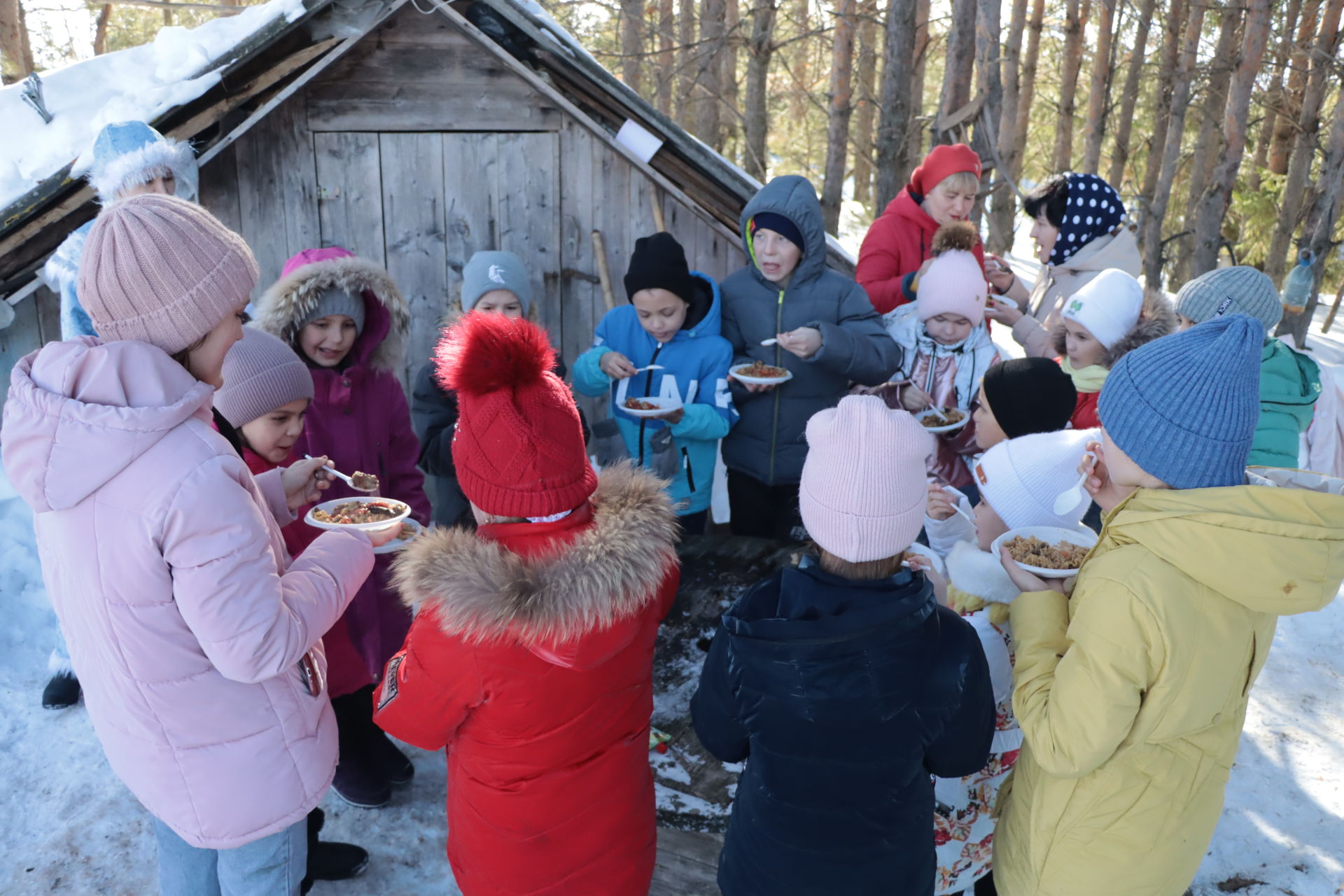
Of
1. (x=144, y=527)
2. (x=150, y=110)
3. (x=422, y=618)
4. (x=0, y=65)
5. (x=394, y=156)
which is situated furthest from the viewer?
(x=0, y=65)

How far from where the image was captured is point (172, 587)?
5.40ft

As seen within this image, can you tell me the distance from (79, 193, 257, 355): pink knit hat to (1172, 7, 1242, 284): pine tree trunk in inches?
454

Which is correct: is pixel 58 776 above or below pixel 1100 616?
below

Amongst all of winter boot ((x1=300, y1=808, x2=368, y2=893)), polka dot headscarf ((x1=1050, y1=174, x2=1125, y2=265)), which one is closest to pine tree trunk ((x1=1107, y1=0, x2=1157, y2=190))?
polka dot headscarf ((x1=1050, y1=174, x2=1125, y2=265))

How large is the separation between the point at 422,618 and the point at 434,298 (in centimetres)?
356

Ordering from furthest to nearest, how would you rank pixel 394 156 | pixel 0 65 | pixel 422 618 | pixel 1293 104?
pixel 1293 104 → pixel 0 65 → pixel 394 156 → pixel 422 618

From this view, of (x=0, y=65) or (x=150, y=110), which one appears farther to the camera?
(x=0, y=65)

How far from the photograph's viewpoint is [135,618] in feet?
5.44

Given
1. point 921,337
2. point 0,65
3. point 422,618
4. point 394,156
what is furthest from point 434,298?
point 0,65

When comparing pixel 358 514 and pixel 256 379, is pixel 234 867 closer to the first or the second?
pixel 358 514

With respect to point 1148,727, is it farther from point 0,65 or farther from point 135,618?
point 0,65

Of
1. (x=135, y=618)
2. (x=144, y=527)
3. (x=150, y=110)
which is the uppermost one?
(x=150, y=110)

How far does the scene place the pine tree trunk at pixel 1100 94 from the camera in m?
13.8

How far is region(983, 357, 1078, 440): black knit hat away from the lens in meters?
2.71
